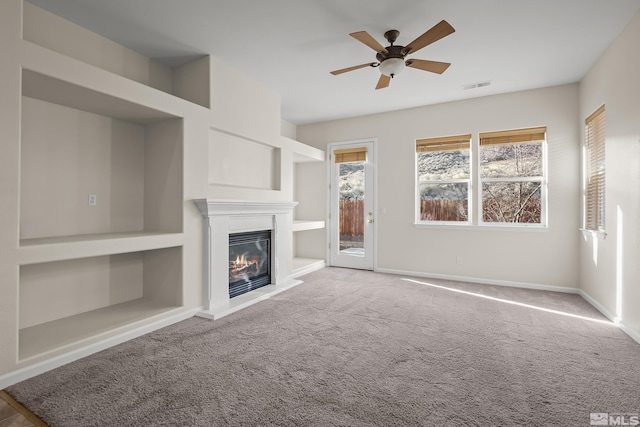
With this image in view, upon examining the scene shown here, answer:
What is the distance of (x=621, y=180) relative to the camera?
3037mm

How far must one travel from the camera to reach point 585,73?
3.94 meters

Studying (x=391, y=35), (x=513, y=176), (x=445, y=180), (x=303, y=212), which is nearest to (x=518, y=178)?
(x=513, y=176)

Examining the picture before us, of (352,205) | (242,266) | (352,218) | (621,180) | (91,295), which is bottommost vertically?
(91,295)

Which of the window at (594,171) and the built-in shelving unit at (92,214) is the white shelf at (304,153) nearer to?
the built-in shelving unit at (92,214)

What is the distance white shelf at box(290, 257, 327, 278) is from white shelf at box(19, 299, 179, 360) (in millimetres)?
2263

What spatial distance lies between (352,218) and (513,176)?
8.77 feet

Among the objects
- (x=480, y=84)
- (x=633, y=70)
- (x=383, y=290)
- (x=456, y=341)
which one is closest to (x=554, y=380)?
(x=456, y=341)

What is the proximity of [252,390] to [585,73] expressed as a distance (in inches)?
202

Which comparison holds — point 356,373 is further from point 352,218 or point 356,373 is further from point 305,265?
point 352,218

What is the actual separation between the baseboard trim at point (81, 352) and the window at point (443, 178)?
157 inches

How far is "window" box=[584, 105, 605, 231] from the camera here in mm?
3609

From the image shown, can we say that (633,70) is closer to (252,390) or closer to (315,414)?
(315,414)

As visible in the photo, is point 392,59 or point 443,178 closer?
point 392,59

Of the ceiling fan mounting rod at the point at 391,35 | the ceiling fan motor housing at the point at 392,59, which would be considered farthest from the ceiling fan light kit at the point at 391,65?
the ceiling fan mounting rod at the point at 391,35
